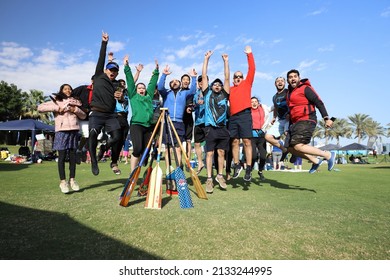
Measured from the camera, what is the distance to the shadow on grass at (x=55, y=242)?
2545 millimetres

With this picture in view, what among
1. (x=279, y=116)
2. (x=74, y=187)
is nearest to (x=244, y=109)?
(x=279, y=116)

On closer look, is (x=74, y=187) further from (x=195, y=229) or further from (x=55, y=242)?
(x=195, y=229)

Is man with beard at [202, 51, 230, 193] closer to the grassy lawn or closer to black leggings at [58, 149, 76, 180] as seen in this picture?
the grassy lawn

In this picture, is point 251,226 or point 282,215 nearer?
point 251,226

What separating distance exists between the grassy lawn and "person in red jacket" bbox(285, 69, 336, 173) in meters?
1.50

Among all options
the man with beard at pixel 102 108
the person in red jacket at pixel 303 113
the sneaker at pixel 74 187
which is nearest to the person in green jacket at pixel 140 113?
the man with beard at pixel 102 108

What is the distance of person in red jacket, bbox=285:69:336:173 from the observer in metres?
6.24

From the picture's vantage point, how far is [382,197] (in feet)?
19.6

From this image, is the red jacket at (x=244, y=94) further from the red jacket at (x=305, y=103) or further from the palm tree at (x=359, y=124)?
the palm tree at (x=359, y=124)

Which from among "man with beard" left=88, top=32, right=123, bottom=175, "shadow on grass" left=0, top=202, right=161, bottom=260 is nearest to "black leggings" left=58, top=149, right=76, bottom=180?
"man with beard" left=88, top=32, right=123, bottom=175

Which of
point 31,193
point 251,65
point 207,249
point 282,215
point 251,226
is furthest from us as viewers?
point 251,65
